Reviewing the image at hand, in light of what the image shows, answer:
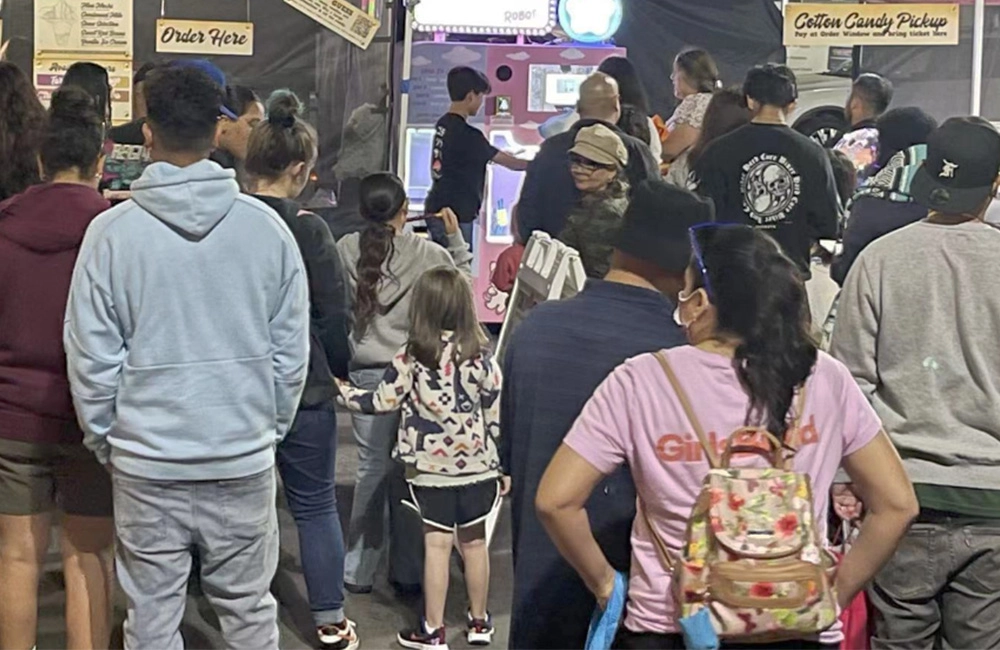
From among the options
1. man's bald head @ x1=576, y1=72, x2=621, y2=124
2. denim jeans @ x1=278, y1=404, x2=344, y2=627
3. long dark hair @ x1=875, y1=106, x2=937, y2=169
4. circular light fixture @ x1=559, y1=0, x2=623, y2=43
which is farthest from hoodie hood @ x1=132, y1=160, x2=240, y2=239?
circular light fixture @ x1=559, y1=0, x2=623, y2=43

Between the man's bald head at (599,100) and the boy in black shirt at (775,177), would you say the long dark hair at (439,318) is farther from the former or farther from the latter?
the man's bald head at (599,100)

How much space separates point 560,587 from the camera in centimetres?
249

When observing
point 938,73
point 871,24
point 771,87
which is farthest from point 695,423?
point 938,73

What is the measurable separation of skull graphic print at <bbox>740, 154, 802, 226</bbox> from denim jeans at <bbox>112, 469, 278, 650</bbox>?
202 centimetres

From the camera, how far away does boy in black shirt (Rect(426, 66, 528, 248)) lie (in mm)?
6340

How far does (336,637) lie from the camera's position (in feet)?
13.2

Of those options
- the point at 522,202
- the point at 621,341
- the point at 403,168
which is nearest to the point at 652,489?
the point at 621,341

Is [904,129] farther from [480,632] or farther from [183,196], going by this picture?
[183,196]

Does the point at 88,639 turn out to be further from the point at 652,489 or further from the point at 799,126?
the point at 799,126

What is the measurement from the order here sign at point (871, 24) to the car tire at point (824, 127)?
1.44 ft

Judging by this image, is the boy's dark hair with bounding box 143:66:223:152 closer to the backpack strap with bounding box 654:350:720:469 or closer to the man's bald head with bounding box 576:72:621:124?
the backpack strap with bounding box 654:350:720:469

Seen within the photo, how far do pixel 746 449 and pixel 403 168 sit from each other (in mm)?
4939

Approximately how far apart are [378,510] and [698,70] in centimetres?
256

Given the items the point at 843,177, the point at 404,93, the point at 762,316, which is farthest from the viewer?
the point at 404,93
